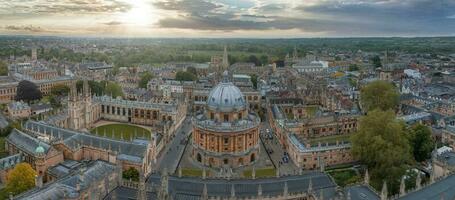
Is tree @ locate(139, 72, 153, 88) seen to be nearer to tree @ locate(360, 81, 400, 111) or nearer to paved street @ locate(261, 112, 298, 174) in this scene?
paved street @ locate(261, 112, 298, 174)

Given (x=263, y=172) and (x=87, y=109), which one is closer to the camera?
(x=263, y=172)

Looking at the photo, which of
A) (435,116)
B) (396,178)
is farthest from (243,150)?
(435,116)

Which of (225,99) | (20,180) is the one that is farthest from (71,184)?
(225,99)

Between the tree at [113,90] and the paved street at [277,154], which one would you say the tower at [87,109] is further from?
the paved street at [277,154]

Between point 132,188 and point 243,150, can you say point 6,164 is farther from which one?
point 243,150

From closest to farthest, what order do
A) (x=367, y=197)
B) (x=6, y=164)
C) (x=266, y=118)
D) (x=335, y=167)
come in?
(x=367, y=197), (x=6, y=164), (x=335, y=167), (x=266, y=118)

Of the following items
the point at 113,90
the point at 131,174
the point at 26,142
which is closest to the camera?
the point at 131,174

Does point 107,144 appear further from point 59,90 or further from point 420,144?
point 59,90
